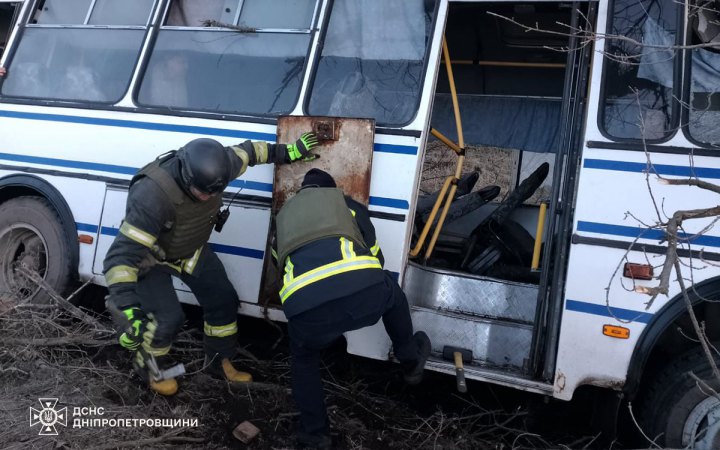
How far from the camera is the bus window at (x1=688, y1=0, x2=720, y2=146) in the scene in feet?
10.6

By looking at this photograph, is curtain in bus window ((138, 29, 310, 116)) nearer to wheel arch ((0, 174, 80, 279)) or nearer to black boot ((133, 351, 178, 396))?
wheel arch ((0, 174, 80, 279))

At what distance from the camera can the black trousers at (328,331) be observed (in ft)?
10.5

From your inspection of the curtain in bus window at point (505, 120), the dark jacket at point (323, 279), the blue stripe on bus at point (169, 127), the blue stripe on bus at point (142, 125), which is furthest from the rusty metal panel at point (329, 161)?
the curtain in bus window at point (505, 120)

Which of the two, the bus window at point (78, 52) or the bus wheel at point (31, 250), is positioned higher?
the bus window at point (78, 52)

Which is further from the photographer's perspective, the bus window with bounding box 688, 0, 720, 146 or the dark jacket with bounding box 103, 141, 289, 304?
the dark jacket with bounding box 103, 141, 289, 304

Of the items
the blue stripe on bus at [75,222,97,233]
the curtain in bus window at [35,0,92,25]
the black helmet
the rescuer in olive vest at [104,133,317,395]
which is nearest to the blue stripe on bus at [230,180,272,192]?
the rescuer in olive vest at [104,133,317,395]

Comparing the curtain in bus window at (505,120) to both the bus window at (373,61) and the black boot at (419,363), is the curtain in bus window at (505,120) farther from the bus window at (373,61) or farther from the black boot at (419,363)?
the black boot at (419,363)

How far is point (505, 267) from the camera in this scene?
4.39m

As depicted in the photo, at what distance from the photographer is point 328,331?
324 centimetres

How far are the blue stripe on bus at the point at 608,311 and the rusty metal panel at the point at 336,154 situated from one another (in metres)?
1.28

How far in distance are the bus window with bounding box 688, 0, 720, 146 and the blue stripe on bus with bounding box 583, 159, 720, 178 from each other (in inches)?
5.7

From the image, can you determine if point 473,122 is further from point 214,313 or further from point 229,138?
point 214,313

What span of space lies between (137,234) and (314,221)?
100 cm

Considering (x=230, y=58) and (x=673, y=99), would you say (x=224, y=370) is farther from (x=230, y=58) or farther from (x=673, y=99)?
(x=673, y=99)
